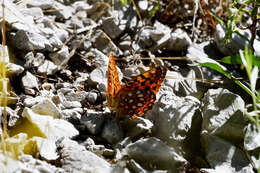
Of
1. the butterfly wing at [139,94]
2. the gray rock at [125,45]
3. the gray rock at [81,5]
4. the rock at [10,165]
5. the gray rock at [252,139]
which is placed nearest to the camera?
the rock at [10,165]

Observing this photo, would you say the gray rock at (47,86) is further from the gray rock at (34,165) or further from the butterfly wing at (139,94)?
the gray rock at (34,165)

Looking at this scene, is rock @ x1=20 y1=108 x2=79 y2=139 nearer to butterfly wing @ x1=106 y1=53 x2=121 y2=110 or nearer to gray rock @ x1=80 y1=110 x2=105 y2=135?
gray rock @ x1=80 y1=110 x2=105 y2=135

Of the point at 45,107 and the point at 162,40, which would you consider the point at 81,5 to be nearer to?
the point at 162,40

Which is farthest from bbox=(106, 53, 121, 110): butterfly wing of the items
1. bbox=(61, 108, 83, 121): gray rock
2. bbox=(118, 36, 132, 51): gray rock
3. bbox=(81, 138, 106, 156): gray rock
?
bbox=(118, 36, 132, 51): gray rock

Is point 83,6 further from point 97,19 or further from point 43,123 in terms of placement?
point 43,123

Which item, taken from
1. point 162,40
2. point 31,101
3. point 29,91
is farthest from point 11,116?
point 162,40

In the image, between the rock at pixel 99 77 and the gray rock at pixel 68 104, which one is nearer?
the gray rock at pixel 68 104

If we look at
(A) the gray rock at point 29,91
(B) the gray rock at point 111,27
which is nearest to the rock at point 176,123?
(A) the gray rock at point 29,91

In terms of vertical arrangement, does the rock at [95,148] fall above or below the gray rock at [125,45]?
below
